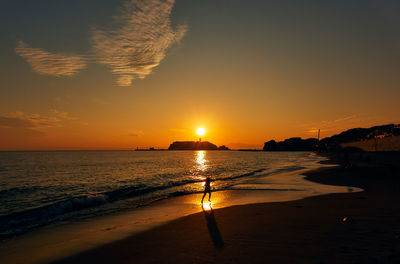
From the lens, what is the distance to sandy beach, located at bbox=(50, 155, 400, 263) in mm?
7211

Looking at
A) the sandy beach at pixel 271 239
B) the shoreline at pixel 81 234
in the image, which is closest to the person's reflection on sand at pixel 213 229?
the sandy beach at pixel 271 239

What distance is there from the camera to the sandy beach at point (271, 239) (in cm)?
721

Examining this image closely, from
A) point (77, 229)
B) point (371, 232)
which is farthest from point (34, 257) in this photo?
point (371, 232)

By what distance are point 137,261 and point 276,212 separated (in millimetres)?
8245

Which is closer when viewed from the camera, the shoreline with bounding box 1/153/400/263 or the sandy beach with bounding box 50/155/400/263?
the sandy beach with bounding box 50/155/400/263

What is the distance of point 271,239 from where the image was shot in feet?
28.8

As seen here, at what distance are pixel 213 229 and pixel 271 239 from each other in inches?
105

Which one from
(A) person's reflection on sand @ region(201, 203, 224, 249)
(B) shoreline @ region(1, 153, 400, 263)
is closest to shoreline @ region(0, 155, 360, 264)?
(B) shoreline @ region(1, 153, 400, 263)

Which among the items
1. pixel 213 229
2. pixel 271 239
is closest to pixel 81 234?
pixel 213 229

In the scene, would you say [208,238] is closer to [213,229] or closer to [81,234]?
[213,229]

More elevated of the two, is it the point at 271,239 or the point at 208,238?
the point at 271,239

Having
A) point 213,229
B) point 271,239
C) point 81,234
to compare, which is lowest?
point 81,234

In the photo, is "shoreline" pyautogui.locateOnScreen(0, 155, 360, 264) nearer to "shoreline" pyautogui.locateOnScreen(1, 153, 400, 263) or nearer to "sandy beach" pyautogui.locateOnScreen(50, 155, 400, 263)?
"shoreline" pyautogui.locateOnScreen(1, 153, 400, 263)

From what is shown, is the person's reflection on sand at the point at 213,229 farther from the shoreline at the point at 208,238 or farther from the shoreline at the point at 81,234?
the shoreline at the point at 81,234
